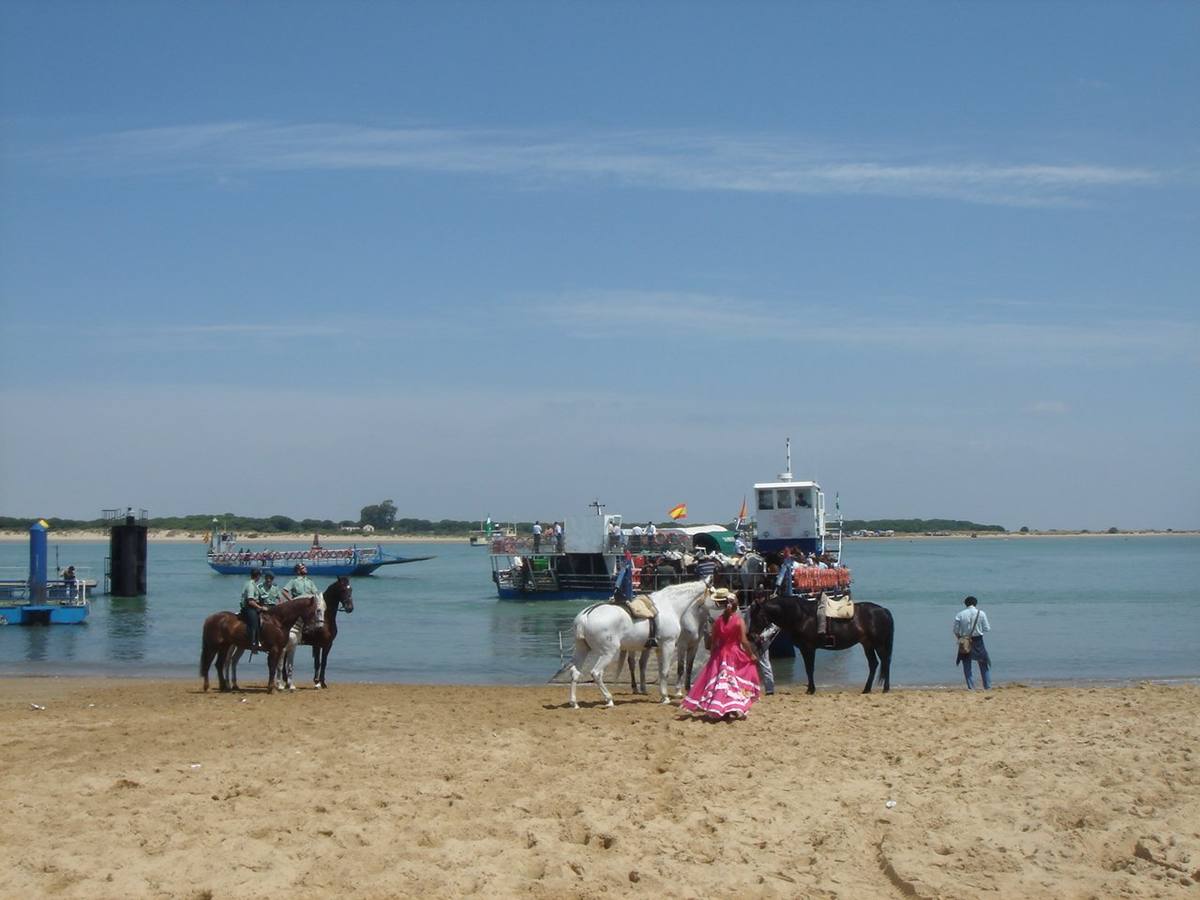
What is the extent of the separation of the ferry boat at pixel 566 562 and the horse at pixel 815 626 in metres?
31.6

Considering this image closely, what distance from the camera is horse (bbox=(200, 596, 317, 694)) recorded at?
17.5m

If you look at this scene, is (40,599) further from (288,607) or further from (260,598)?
(288,607)

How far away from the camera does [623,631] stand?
15.6m

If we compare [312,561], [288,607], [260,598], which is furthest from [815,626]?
[312,561]

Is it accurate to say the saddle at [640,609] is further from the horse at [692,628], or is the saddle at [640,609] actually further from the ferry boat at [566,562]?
the ferry boat at [566,562]

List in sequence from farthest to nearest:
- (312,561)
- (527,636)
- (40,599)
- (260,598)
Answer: (312,561)
(40,599)
(527,636)
(260,598)

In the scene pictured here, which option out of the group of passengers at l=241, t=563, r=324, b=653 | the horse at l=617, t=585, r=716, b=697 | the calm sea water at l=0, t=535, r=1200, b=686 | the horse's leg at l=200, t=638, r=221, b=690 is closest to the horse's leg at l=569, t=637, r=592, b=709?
the horse at l=617, t=585, r=716, b=697

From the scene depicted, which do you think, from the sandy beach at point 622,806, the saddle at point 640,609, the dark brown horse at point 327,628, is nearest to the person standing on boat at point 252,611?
the dark brown horse at point 327,628

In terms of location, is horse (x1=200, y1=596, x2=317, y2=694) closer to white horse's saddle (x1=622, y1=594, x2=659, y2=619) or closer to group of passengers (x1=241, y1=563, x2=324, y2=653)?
group of passengers (x1=241, y1=563, x2=324, y2=653)

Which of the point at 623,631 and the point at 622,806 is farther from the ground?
the point at 623,631

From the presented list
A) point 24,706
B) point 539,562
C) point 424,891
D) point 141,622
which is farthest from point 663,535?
point 424,891

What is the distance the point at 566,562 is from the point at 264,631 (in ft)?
119

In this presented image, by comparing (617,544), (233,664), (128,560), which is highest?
(617,544)

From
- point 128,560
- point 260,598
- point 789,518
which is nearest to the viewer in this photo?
point 260,598
